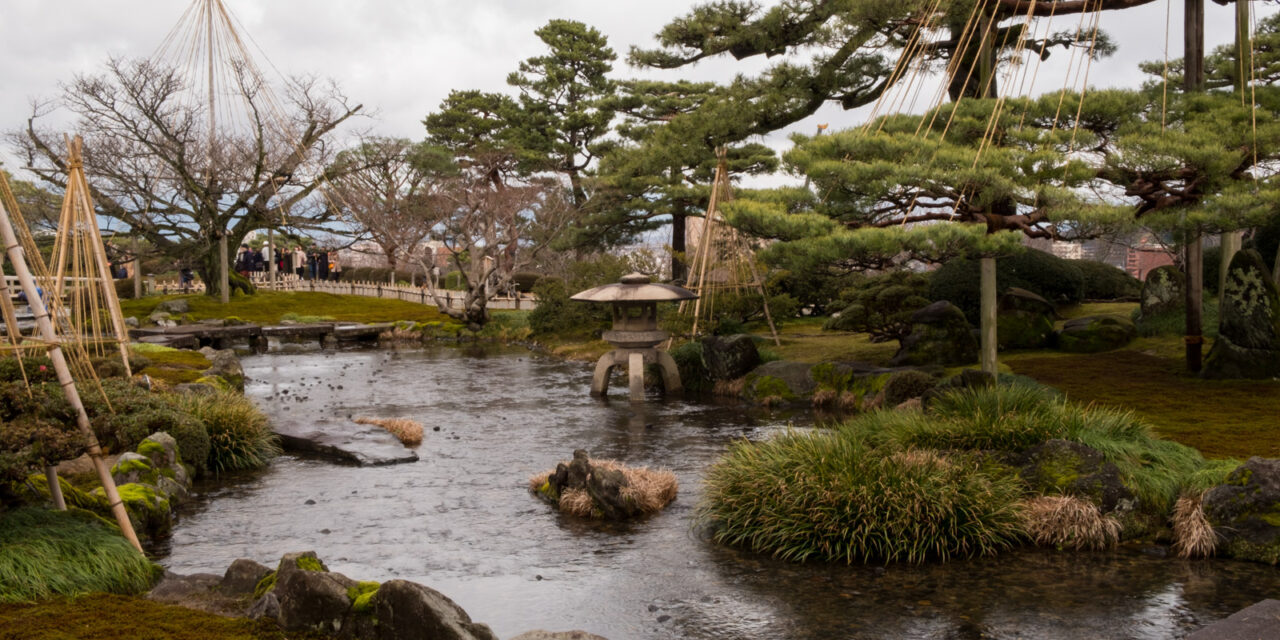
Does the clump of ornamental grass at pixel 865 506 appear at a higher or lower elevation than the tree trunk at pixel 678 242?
lower

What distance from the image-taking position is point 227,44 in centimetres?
709

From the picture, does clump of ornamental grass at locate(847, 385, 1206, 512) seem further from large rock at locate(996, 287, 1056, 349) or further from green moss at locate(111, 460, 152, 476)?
large rock at locate(996, 287, 1056, 349)

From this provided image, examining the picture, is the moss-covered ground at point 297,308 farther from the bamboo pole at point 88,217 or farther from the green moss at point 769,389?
the bamboo pole at point 88,217

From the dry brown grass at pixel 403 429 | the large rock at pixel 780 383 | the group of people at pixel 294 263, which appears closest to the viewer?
the dry brown grass at pixel 403 429

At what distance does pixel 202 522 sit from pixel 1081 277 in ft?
67.7

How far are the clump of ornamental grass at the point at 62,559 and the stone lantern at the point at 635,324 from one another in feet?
39.1

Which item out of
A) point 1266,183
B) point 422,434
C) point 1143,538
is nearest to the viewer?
point 1143,538

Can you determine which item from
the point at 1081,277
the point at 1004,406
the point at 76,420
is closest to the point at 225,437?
the point at 76,420

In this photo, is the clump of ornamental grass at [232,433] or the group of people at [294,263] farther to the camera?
the group of people at [294,263]

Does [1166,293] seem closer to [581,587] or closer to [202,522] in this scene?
[581,587]

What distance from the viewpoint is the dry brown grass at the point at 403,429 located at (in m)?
14.4

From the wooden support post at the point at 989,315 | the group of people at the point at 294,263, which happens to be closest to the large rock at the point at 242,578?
the wooden support post at the point at 989,315

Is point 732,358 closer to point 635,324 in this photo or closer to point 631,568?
point 635,324

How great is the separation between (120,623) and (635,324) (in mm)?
13746
